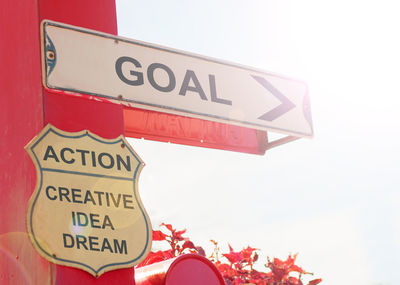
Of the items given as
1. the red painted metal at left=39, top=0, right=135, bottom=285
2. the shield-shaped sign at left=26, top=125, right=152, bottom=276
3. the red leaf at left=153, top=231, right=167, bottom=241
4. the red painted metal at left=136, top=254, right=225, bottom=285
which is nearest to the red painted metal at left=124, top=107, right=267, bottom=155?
the red leaf at left=153, top=231, right=167, bottom=241

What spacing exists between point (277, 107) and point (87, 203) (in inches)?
39.7

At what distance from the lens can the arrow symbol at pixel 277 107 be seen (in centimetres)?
295

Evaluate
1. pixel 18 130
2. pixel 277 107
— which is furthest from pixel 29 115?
pixel 277 107

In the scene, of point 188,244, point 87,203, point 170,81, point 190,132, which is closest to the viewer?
point 170,81

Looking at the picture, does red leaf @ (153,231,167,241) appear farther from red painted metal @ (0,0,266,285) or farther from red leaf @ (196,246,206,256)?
red painted metal @ (0,0,266,285)

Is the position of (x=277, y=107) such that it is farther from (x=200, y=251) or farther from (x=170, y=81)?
(x=200, y=251)

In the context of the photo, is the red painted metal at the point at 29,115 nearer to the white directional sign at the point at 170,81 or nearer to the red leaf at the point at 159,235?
the white directional sign at the point at 170,81

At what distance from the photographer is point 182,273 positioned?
3.05m

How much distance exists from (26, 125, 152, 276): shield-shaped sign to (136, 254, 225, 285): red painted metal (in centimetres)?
16

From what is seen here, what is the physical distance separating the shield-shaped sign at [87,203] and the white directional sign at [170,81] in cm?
45

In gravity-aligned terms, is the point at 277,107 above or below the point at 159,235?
above

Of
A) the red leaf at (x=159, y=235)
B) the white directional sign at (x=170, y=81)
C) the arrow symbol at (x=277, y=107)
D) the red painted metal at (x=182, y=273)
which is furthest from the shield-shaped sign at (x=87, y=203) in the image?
the red leaf at (x=159, y=235)

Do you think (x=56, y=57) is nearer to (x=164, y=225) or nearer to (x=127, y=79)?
(x=127, y=79)

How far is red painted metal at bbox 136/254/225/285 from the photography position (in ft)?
9.81
